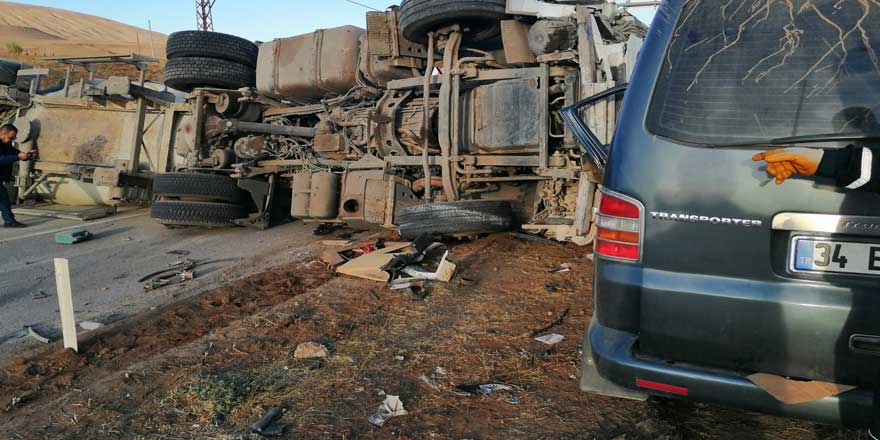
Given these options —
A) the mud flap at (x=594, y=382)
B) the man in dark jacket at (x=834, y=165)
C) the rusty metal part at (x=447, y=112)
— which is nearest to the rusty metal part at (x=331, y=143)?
the rusty metal part at (x=447, y=112)

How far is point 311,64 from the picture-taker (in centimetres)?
781

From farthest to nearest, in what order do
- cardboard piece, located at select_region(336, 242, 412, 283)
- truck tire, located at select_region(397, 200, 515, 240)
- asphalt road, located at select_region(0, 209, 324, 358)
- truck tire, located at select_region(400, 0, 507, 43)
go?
truck tire, located at select_region(400, 0, 507, 43) → truck tire, located at select_region(397, 200, 515, 240) → cardboard piece, located at select_region(336, 242, 412, 283) → asphalt road, located at select_region(0, 209, 324, 358)

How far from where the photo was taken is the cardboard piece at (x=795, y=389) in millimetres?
1681

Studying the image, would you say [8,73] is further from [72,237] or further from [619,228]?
[619,228]

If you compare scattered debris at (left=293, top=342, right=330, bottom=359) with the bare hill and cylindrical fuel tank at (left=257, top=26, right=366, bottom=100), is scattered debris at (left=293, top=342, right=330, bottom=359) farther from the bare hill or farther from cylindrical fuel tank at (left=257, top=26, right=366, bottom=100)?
the bare hill

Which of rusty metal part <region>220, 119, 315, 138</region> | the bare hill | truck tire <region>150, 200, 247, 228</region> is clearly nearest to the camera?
truck tire <region>150, 200, 247, 228</region>

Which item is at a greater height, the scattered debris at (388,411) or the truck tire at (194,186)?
the truck tire at (194,186)

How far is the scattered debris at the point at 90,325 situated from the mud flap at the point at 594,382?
3343 mm

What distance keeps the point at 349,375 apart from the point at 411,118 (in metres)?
4.08

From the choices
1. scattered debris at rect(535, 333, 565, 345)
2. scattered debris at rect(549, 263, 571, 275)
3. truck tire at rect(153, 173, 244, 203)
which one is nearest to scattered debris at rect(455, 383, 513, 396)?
scattered debris at rect(535, 333, 565, 345)

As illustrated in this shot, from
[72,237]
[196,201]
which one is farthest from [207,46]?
[72,237]

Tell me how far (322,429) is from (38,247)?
602 cm

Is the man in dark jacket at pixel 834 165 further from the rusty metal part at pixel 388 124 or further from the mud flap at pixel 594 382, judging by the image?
the rusty metal part at pixel 388 124

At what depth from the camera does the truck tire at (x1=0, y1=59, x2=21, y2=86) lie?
11.1 metres
